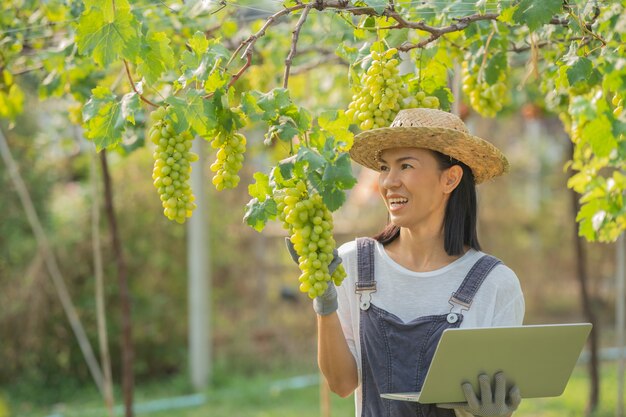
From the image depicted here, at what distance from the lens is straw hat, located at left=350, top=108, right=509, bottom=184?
2303 mm

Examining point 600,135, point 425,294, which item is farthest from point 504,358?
point 600,135

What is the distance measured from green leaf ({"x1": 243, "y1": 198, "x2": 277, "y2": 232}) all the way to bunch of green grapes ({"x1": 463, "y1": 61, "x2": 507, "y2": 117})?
1289 millimetres

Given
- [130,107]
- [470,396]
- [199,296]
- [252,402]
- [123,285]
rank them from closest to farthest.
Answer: [130,107] < [470,396] < [123,285] < [252,402] < [199,296]

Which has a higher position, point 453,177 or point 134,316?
point 453,177

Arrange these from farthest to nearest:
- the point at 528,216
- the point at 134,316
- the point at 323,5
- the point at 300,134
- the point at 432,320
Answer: the point at 528,216 < the point at 134,316 < the point at 432,320 < the point at 323,5 < the point at 300,134

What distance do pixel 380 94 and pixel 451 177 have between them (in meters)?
0.30

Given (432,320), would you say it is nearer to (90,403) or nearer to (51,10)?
(51,10)

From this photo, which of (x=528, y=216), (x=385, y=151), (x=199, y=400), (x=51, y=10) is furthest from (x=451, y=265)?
(x=528, y=216)

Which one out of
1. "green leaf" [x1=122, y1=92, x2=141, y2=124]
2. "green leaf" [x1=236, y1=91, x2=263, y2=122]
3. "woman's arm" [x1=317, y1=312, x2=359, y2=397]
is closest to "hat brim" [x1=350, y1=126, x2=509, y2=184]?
"green leaf" [x1=236, y1=91, x2=263, y2=122]

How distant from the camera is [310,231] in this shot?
6.46ft

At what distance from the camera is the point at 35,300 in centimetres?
635

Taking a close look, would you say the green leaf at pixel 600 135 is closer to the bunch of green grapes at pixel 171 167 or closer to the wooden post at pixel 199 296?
the bunch of green grapes at pixel 171 167

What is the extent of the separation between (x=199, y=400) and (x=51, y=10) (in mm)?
3464

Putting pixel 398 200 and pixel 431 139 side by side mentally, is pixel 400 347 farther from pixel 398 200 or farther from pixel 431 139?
pixel 431 139
